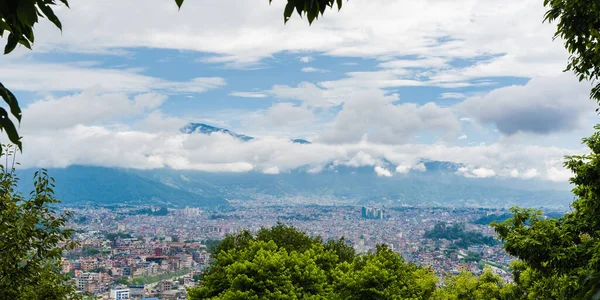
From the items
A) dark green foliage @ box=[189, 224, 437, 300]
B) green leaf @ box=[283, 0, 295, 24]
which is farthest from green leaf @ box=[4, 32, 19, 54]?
dark green foliage @ box=[189, 224, 437, 300]

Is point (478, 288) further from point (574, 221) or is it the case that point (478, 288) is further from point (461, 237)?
point (461, 237)

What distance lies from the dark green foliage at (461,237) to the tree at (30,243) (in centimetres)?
9018

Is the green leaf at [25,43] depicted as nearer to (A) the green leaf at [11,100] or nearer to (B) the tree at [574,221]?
(A) the green leaf at [11,100]

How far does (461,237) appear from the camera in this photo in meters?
107

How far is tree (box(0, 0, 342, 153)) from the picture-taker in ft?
7.34

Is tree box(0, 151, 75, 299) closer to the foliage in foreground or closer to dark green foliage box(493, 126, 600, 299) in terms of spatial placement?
dark green foliage box(493, 126, 600, 299)

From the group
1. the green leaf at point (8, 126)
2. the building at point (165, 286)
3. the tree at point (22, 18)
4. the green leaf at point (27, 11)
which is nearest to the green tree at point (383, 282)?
the tree at point (22, 18)

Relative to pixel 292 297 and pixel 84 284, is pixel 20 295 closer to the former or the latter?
pixel 292 297

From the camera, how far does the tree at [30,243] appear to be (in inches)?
302

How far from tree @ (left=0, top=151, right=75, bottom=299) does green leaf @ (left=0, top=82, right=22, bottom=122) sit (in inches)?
216

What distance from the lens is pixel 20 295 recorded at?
25.3 ft

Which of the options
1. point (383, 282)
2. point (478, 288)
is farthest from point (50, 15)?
point (478, 288)

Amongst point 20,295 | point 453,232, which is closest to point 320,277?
point 20,295

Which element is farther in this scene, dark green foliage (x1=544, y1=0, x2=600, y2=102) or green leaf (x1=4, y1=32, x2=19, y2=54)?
dark green foliage (x1=544, y1=0, x2=600, y2=102)
